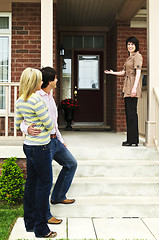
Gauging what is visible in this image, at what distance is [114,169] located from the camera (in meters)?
3.79

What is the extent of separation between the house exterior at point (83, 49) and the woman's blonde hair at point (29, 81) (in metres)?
1.76

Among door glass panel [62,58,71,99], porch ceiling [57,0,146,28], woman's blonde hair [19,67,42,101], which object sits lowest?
woman's blonde hair [19,67,42,101]

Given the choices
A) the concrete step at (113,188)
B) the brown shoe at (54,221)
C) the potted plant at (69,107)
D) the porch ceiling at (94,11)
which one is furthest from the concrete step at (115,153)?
the potted plant at (69,107)

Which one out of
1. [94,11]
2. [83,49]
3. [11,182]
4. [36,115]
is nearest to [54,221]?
[11,182]

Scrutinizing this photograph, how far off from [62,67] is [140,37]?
7.75 ft

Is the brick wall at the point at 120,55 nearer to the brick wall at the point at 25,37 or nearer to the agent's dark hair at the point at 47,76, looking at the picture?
the brick wall at the point at 25,37

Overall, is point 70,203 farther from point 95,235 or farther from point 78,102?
point 78,102

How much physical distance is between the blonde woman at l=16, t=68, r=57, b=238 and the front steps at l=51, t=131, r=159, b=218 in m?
0.63

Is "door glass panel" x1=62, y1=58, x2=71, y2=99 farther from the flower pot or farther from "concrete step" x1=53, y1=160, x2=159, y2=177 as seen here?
"concrete step" x1=53, y1=160, x2=159, y2=177

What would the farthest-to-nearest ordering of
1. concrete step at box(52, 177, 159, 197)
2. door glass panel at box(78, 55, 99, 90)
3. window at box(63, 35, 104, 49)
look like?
door glass panel at box(78, 55, 99, 90), window at box(63, 35, 104, 49), concrete step at box(52, 177, 159, 197)

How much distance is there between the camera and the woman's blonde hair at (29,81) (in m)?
2.48

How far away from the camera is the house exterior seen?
439 centimetres

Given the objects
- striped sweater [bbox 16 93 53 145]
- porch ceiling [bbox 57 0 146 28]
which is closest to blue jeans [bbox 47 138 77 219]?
striped sweater [bbox 16 93 53 145]

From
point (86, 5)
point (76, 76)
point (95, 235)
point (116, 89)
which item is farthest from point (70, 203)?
point (76, 76)
